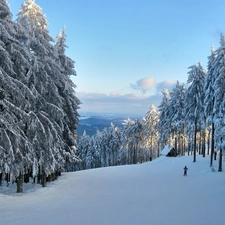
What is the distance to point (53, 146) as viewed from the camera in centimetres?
1823

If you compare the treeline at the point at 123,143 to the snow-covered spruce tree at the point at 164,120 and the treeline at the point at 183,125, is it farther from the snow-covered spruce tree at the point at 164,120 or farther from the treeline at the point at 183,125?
the snow-covered spruce tree at the point at 164,120

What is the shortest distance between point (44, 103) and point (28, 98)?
3.23m

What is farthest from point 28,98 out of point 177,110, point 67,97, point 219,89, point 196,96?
point 177,110

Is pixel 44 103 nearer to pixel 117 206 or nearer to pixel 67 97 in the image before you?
pixel 67 97

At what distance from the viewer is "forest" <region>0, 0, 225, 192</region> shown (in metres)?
12.3

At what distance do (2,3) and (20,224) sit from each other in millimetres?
10625

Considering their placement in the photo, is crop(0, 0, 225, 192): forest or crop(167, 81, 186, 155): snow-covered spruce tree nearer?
crop(0, 0, 225, 192): forest

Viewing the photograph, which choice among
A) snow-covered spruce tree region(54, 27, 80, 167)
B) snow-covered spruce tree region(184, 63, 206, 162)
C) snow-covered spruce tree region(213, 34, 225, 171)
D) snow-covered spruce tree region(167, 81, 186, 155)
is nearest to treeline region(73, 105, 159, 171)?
snow-covered spruce tree region(167, 81, 186, 155)

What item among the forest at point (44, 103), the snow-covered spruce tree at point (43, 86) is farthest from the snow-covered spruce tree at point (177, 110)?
the snow-covered spruce tree at point (43, 86)

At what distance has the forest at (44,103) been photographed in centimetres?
1234

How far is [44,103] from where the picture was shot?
17453mm

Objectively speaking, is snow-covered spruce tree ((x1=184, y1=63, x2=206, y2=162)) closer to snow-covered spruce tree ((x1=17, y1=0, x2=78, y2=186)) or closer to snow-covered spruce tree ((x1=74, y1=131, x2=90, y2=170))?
snow-covered spruce tree ((x1=17, y1=0, x2=78, y2=186))

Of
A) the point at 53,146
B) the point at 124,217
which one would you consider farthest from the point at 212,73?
the point at 124,217

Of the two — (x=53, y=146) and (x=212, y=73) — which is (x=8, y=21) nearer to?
(x=53, y=146)
